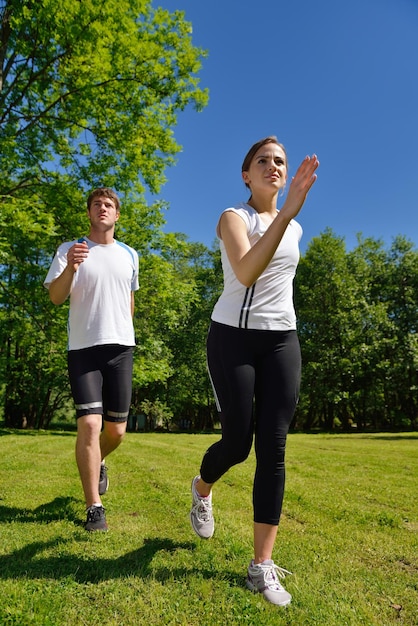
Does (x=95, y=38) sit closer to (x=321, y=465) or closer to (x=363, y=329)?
(x=321, y=465)

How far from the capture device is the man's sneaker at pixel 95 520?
340cm

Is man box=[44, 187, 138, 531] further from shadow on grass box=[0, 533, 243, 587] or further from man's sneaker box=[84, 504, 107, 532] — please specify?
shadow on grass box=[0, 533, 243, 587]

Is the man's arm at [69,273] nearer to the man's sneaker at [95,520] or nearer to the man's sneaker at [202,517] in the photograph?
the man's sneaker at [95,520]

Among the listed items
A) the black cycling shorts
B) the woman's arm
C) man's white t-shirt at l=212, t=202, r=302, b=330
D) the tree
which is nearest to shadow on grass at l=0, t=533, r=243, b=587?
Result: the black cycling shorts

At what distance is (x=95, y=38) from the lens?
36.9 feet

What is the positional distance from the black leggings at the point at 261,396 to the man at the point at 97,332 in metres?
1.38

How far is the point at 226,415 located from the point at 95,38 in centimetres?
1169

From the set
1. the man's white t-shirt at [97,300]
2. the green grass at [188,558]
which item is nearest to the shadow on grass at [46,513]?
the green grass at [188,558]

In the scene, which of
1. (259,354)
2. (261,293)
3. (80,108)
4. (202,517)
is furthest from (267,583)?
(80,108)

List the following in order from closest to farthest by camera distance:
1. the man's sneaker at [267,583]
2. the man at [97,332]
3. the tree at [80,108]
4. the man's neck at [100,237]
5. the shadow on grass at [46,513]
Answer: the man's sneaker at [267,583], the man at [97,332], the shadow on grass at [46,513], the man's neck at [100,237], the tree at [80,108]

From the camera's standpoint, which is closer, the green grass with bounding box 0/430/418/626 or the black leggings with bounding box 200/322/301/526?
the green grass with bounding box 0/430/418/626

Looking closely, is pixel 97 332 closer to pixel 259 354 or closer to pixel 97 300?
pixel 97 300

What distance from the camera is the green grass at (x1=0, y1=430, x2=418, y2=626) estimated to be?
219 cm

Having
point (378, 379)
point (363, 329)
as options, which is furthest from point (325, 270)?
point (378, 379)
